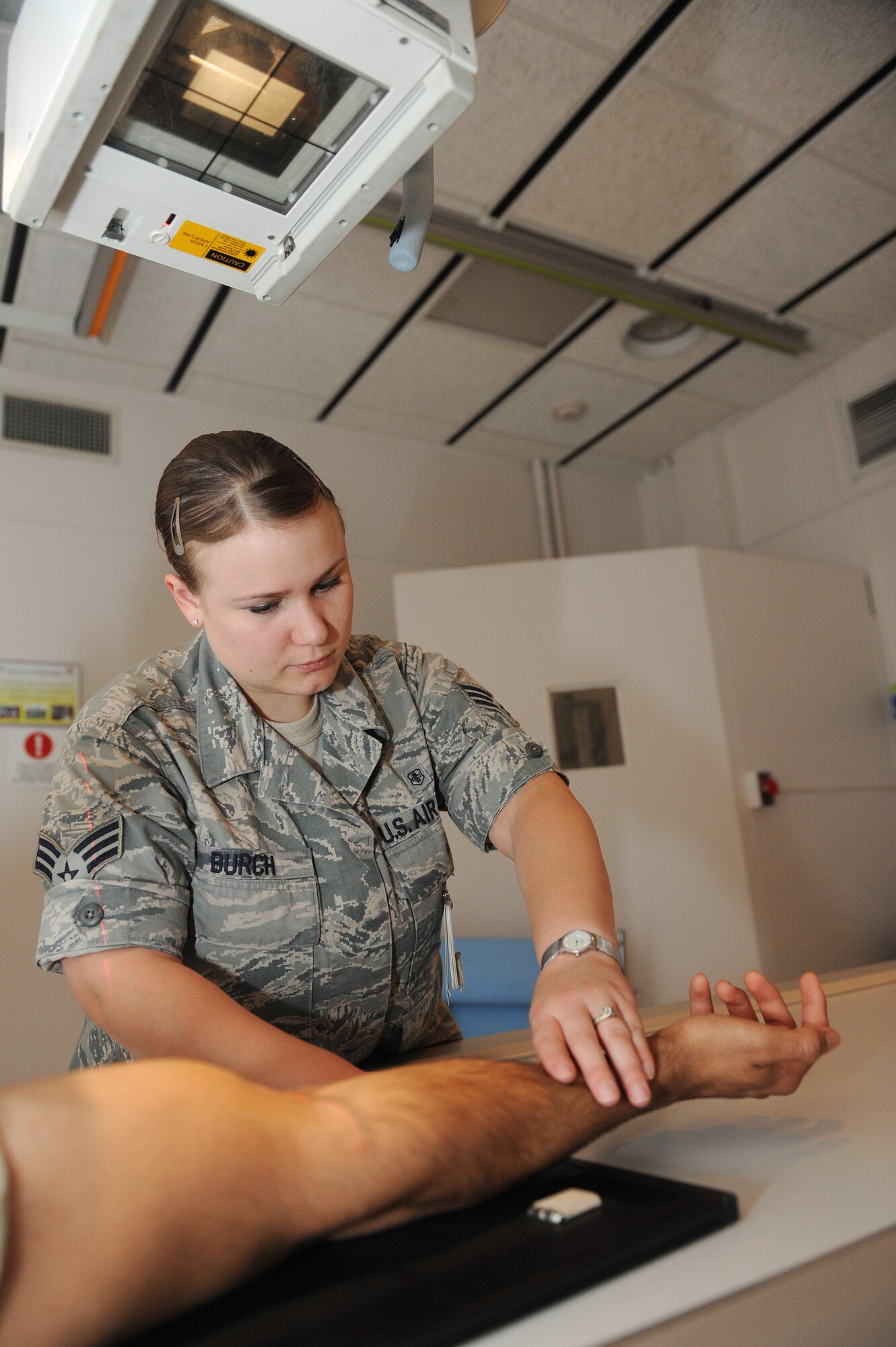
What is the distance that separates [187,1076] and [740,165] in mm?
2905

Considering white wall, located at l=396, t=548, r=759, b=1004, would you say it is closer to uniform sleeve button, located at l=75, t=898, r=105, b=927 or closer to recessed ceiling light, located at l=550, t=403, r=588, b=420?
recessed ceiling light, located at l=550, t=403, r=588, b=420

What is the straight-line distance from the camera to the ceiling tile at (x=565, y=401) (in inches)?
149

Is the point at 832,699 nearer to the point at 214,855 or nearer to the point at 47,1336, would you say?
the point at 214,855

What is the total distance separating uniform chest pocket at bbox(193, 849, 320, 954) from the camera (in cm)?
105

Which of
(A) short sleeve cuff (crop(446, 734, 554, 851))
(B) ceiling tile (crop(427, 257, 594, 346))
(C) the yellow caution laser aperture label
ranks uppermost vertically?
(B) ceiling tile (crop(427, 257, 594, 346))

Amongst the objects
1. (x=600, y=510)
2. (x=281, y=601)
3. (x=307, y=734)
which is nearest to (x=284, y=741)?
(x=307, y=734)

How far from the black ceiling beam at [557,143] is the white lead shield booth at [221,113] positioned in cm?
178

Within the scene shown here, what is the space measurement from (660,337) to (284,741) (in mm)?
2975

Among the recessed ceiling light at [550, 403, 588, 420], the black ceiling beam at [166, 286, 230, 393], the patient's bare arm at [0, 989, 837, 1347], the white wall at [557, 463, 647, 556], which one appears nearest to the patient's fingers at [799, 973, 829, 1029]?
the patient's bare arm at [0, 989, 837, 1347]

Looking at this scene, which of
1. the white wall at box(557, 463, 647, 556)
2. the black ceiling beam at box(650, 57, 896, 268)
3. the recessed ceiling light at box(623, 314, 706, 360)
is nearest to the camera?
the black ceiling beam at box(650, 57, 896, 268)

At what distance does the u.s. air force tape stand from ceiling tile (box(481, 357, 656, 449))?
10.2 ft

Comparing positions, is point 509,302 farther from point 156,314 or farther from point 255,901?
point 255,901

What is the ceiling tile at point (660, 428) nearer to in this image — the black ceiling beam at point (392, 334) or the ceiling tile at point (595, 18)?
the black ceiling beam at point (392, 334)

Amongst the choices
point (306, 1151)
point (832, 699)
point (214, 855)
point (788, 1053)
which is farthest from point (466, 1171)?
point (832, 699)
